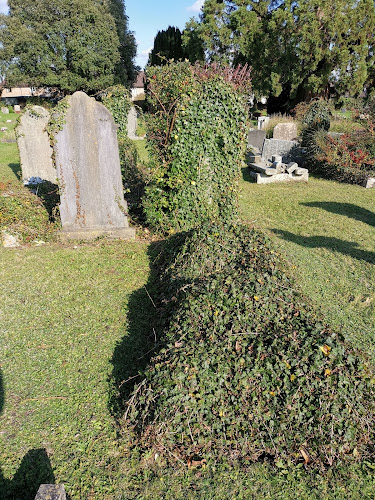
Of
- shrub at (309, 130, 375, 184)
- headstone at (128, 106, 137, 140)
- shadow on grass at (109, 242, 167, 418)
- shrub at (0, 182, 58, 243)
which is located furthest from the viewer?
headstone at (128, 106, 137, 140)

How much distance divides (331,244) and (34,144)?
305 inches

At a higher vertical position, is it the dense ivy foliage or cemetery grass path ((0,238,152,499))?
the dense ivy foliage

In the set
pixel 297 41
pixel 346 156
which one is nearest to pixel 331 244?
pixel 346 156

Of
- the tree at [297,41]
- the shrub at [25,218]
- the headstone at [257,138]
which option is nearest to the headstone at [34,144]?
the shrub at [25,218]

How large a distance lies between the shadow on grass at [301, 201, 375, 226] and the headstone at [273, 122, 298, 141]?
6296 mm

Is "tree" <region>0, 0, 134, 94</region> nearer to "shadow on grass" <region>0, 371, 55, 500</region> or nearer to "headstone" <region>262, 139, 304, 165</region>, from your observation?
"headstone" <region>262, 139, 304, 165</region>

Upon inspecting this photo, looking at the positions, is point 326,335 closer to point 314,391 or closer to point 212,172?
point 314,391

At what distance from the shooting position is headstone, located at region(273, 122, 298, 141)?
14.7 meters

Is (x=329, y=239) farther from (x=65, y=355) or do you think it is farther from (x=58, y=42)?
(x=58, y=42)

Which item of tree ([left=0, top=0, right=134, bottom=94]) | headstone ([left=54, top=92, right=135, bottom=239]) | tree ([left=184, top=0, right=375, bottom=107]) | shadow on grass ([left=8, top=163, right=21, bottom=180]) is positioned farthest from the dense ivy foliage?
tree ([left=0, top=0, right=134, bottom=94])

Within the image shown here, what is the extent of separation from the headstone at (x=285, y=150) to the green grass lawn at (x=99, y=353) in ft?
19.6

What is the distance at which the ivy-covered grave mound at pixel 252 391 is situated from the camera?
103 inches

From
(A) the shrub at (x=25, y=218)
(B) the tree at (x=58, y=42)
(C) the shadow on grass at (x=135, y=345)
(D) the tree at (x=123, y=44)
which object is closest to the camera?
(C) the shadow on grass at (x=135, y=345)

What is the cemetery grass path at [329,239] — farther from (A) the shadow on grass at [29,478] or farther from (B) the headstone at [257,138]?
(B) the headstone at [257,138]
